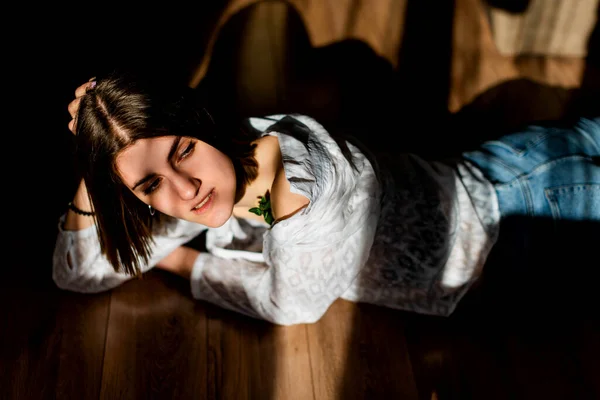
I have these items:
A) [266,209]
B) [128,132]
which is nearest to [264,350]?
[266,209]

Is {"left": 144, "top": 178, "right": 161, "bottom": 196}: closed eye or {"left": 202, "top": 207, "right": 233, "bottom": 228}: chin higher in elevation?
{"left": 144, "top": 178, "right": 161, "bottom": 196}: closed eye

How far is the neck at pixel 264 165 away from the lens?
107 centimetres

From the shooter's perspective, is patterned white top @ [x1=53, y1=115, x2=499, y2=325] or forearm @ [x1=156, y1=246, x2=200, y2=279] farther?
forearm @ [x1=156, y1=246, x2=200, y2=279]

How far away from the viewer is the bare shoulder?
93 cm

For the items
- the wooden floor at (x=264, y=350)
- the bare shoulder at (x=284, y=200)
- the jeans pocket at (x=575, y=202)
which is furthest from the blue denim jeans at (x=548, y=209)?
the bare shoulder at (x=284, y=200)

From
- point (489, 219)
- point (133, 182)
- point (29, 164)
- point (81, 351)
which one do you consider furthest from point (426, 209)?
point (29, 164)

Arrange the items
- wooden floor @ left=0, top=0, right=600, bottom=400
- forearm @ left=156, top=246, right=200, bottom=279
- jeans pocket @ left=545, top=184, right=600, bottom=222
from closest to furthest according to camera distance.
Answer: jeans pocket @ left=545, top=184, right=600, bottom=222 → wooden floor @ left=0, top=0, right=600, bottom=400 → forearm @ left=156, top=246, right=200, bottom=279

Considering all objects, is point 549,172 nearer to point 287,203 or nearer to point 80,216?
point 287,203

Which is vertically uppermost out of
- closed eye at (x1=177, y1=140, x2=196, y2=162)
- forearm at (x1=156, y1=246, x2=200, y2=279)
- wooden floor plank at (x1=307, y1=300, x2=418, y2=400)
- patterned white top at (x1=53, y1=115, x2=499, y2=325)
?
closed eye at (x1=177, y1=140, x2=196, y2=162)

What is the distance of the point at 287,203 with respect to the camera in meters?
0.94

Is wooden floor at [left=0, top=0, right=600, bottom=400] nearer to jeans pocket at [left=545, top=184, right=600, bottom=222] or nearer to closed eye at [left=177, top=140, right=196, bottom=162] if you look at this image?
jeans pocket at [left=545, top=184, right=600, bottom=222]

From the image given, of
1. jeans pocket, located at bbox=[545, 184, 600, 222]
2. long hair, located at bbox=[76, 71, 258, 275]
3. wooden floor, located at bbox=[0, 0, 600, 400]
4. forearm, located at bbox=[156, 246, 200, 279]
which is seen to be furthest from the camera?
forearm, located at bbox=[156, 246, 200, 279]

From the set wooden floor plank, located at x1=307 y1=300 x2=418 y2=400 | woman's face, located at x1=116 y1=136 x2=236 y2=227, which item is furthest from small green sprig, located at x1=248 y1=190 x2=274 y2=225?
wooden floor plank, located at x1=307 y1=300 x2=418 y2=400

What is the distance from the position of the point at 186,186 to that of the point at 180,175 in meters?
0.02
